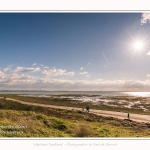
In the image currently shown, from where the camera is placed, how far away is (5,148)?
5.88 m

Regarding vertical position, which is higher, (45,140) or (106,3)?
(106,3)

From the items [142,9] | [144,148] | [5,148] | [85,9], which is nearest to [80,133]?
[144,148]

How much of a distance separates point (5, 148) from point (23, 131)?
45.8 inches

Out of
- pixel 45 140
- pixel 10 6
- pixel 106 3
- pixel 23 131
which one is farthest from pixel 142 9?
pixel 23 131

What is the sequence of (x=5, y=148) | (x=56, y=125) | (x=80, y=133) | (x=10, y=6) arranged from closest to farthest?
1. (x=5, y=148)
2. (x=10, y=6)
3. (x=80, y=133)
4. (x=56, y=125)

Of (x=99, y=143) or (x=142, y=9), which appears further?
(x=142, y=9)

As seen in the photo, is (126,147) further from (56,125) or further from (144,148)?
(56,125)

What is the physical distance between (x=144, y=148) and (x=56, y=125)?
5.16 meters

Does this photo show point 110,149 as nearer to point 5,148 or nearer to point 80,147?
point 80,147

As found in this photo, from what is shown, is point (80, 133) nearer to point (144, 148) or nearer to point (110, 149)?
point (110, 149)

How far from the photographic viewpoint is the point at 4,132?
261 inches

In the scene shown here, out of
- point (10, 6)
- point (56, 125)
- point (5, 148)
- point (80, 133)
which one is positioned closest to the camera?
point (5, 148)

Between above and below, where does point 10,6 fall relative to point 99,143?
above

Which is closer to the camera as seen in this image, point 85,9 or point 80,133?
point 85,9
